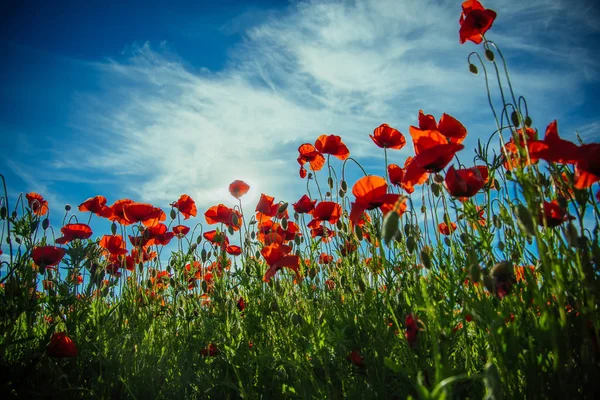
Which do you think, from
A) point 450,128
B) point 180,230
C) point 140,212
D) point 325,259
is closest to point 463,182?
point 450,128

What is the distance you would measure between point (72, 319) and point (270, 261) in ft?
5.86

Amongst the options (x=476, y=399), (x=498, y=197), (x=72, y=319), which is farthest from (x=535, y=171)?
(x=72, y=319)

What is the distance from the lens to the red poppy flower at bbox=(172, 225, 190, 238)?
170 inches

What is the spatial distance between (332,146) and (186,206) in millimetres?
1996

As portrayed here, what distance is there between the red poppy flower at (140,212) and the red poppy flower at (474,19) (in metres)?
3.26

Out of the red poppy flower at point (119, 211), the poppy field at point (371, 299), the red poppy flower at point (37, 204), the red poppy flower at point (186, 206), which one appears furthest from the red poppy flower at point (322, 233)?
the red poppy flower at point (37, 204)

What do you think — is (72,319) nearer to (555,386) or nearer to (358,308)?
(358,308)

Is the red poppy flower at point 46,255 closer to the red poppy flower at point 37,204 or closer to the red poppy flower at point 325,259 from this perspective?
the red poppy flower at point 37,204

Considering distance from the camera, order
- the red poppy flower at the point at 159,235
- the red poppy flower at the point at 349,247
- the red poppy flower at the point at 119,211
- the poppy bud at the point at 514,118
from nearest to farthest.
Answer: the poppy bud at the point at 514,118 < the red poppy flower at the point at 349,247 < the red poppy flower at the point at 119,211 < the red poppy flower at the point at 159,235

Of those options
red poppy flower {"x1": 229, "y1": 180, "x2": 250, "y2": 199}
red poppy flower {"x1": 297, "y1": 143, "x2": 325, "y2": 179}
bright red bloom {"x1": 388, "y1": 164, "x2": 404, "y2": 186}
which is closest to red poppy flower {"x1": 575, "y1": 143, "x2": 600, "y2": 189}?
bright red bloom {"x1": 388, "y1": 164, "x2": 404, "y2": 186}

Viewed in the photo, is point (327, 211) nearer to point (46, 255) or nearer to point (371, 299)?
point (371, 299)

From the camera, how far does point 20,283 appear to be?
2.71m

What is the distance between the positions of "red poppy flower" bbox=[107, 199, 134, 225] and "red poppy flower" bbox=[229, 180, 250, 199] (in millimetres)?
1112

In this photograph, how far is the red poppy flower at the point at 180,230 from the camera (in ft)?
14.2
